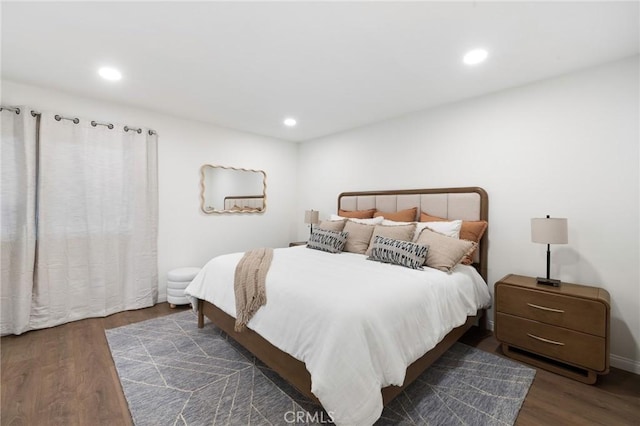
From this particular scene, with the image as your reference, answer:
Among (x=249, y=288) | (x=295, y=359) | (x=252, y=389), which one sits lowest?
(x=252, y=389)

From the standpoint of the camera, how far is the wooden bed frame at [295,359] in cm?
162

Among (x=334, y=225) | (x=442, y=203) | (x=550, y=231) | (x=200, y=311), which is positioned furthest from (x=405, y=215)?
(x=200, y=311)

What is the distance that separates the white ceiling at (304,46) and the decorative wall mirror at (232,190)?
4.02ft

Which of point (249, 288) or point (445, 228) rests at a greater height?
point (445, 228)

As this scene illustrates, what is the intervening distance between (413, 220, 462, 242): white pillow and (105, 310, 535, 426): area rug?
3.45 ft

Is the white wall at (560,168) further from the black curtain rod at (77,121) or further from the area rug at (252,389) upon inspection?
the black curtain rod at (77,121)

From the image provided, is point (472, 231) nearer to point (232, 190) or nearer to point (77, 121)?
point (232, 190)

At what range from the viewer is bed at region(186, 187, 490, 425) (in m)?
1.36

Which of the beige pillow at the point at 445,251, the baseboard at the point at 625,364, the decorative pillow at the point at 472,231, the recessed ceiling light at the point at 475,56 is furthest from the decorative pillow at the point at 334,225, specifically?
the baseboard at the point at 625,364

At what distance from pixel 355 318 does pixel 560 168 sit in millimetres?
2397

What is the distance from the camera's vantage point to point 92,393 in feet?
5.90

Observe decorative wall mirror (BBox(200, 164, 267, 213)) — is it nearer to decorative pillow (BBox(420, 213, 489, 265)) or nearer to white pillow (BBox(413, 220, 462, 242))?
white pillow (BBox(413, 220, 462, 242))

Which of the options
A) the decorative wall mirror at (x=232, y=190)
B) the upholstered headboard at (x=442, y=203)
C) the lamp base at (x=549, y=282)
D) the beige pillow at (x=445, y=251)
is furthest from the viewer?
the decorative wall mirror at (x=232, y=190)

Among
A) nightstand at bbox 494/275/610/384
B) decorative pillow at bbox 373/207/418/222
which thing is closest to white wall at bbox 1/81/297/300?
decorative pillow at bbox 373/207/418/222
